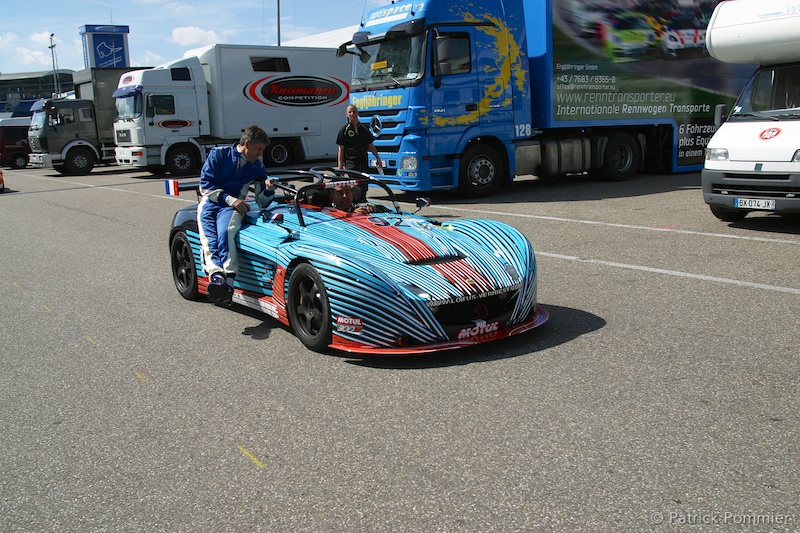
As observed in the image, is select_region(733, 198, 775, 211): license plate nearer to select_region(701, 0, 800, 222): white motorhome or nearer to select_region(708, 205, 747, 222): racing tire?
select_region(701, 0, 800, 222): white motorhome

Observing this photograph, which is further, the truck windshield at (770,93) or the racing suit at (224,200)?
the truck windshield at (770,93)

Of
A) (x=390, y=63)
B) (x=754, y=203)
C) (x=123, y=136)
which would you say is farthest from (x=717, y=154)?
(x=123, y=136)

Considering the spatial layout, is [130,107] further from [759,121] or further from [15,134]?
[759,121]

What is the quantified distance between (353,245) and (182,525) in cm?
258

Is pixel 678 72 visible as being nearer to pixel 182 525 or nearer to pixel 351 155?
pixel 351 155

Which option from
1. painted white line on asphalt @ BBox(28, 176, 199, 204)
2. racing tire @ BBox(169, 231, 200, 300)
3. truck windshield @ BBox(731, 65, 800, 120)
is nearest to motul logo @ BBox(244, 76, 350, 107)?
painted white line on asphalt @ BBox(28, 176, 199, 204)

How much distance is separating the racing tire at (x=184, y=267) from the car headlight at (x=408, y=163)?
6.60 m

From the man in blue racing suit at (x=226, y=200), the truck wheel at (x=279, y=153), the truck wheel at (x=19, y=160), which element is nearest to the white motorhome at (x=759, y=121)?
the man in blue racing suit at (x=226, y=200)

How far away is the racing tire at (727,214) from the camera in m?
10.1

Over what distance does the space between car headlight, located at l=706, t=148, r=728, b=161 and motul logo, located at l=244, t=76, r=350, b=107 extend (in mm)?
17565

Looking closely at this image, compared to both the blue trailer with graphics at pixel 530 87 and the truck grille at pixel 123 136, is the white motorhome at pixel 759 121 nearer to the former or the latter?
the blue trailer with graphics at pixel 530 87

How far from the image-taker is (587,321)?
222 inches

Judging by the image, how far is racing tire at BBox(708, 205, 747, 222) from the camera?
1012 centimetres

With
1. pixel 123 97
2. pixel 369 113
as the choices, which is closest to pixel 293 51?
pixel 123 97
